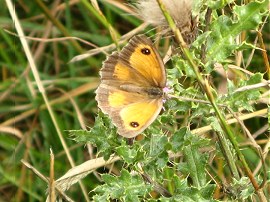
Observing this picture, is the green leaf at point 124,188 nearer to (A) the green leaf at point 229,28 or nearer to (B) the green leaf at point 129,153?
(B) the green leaf at point 129,153

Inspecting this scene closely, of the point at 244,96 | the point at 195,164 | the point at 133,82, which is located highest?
the point at 133,82

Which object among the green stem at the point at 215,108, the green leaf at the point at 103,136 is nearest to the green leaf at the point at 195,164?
the green stem at the point at 215,108

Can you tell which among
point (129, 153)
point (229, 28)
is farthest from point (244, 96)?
point (129, 153)

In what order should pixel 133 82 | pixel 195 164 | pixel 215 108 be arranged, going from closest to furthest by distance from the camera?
pixel 215 108 → pixel 133 82 → pixel 195 164

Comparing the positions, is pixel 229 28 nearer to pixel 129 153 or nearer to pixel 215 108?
pixel 215 108

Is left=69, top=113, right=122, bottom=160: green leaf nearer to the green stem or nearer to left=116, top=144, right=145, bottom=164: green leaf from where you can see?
left=116, top=144, right=145, bottom=164: green leaf

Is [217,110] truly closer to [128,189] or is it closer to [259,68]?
[128,189]

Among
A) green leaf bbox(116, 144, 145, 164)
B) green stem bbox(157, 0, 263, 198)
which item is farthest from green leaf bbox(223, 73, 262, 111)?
green leaf bbox(116, 144, 145, 164)

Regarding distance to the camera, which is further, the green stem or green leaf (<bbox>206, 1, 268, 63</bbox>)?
green leaf (<bbox>206, 1, 268, 63</bbox>)

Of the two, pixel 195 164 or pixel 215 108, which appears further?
pixel 195 164
